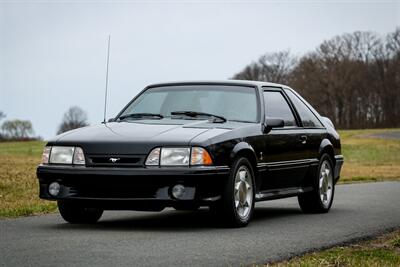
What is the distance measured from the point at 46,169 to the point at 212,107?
2.00m

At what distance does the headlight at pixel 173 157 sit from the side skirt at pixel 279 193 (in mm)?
1329

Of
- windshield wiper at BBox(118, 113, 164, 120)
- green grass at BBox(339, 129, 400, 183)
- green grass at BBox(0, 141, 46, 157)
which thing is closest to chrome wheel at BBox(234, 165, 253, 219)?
windshield wiper at BBox(118, 113, 164, 120)

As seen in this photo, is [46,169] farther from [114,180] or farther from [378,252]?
[378,252]

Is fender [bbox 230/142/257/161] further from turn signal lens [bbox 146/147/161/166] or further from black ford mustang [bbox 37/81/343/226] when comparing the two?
turn signal lens [bbox 146/147/161/166]

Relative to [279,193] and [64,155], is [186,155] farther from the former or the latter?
[279,193]

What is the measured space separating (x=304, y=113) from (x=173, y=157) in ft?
11.0

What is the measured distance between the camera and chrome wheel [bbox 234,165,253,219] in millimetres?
8773

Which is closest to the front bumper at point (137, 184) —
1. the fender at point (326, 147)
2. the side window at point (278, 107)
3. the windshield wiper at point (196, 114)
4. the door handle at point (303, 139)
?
the windshield wiper at point (196, 114)

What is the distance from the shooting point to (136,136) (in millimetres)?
8438

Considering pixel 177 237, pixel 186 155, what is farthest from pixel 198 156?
pixel 177 237

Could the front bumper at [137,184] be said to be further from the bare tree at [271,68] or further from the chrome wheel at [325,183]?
the bare tree at [271,68]

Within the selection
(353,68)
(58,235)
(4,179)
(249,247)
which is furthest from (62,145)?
(353,68)

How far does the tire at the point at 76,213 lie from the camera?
9.09 meters

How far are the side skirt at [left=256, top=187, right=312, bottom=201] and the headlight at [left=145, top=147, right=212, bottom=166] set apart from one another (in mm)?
1329
